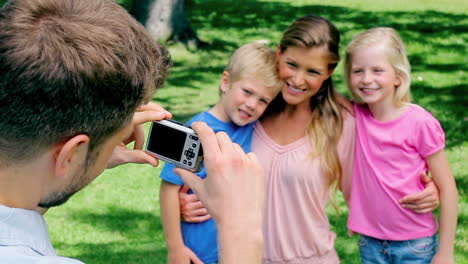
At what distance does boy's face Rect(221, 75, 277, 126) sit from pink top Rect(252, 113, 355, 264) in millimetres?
180

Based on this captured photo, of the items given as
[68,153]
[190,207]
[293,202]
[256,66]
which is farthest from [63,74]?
[293,202]

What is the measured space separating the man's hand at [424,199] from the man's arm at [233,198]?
172 centimetres

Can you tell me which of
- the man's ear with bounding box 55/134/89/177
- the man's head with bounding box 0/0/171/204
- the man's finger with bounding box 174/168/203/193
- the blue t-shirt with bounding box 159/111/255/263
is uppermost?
the man's head with bounding box 0/0/171/204

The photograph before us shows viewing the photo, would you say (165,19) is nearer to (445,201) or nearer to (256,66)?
(256,66)

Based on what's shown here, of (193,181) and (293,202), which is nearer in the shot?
(193,181)

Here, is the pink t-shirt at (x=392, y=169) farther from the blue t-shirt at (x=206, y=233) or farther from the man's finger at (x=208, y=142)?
the man's finger at (x=208, y=142)

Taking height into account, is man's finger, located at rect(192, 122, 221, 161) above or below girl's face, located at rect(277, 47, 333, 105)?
below

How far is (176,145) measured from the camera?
2.42m

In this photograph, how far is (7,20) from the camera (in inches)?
58.1

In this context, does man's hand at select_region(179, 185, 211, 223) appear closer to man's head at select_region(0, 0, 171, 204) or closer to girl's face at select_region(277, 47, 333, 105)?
girl's face at select_region(277, 47, 333, 105)

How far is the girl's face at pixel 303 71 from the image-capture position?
3201mm

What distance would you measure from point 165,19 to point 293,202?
8641mm

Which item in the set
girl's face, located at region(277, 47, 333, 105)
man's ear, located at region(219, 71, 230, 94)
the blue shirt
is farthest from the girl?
the blue shirt

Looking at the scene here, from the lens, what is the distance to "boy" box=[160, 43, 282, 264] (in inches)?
121
